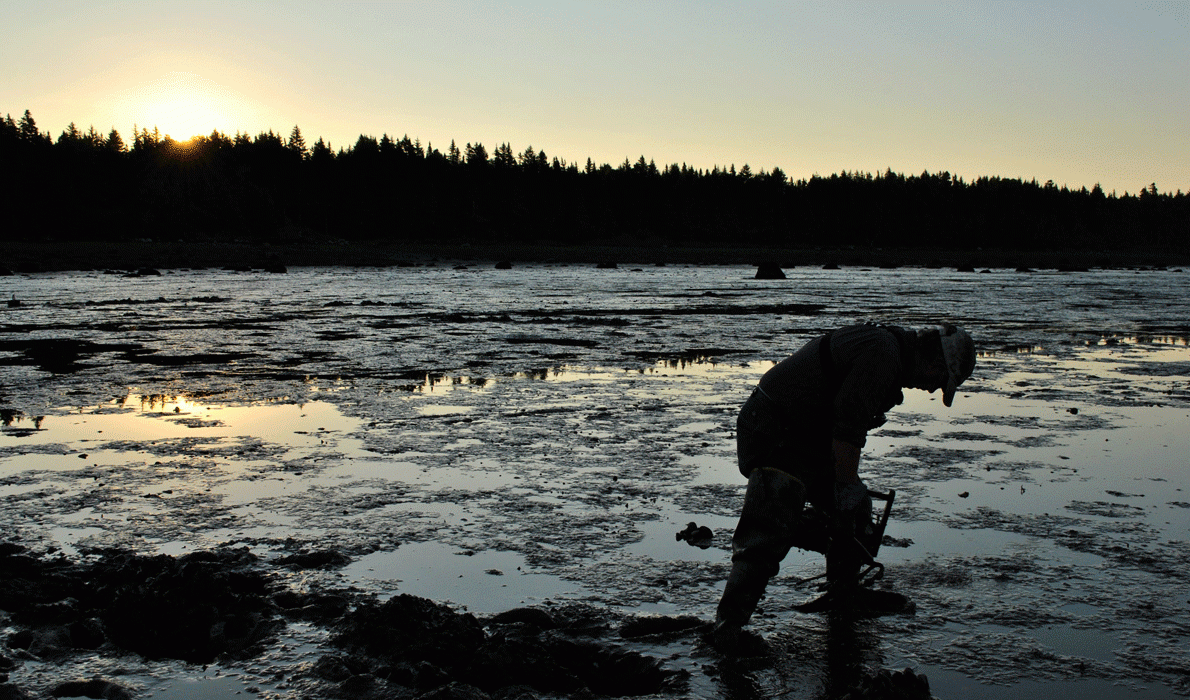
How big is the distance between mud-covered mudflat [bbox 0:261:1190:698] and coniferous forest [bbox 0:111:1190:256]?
78591 millimetres

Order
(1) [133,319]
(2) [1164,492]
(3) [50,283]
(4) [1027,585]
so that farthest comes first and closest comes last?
1. (3) [50,283]
2. (1) [133,319]
3. (2) [1164,492]
4. (4) [1027,585]

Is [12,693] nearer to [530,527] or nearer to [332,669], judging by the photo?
[332,669]

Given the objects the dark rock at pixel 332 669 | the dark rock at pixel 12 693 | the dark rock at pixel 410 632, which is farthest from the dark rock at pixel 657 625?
the dark rock at pixel 12 693

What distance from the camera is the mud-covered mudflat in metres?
3.96

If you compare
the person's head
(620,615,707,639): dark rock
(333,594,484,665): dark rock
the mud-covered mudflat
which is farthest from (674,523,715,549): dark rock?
the person's head

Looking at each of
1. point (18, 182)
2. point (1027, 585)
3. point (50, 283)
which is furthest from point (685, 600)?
point (18, 182)

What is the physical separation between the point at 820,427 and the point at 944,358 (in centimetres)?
65

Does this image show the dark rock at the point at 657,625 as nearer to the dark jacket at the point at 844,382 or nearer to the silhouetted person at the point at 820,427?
the silhouetted person at the point at 820,427

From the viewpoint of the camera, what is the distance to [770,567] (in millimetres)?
4207

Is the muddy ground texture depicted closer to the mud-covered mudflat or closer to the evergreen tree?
the mud-covered mudflat

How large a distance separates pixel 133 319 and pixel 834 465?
19.3 metres

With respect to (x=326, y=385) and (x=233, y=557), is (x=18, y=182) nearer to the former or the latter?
(x=326, y=385)

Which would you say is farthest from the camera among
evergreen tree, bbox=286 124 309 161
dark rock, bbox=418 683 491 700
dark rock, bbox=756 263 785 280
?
evergreen tree, bbox=286 124 309 161

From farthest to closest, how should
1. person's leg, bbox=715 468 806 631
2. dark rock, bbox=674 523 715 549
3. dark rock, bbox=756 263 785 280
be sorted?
dark rock, bbox=756 263 785 280 → dark rock, bbox=674 523 715 549 → person's leg, bbox=715 468 806 631
